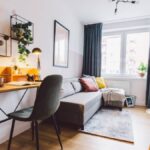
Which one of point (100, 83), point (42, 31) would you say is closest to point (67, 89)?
point (42, 31)

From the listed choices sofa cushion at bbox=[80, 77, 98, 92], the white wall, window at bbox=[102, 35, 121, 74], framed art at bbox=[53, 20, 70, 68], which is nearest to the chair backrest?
the white wall

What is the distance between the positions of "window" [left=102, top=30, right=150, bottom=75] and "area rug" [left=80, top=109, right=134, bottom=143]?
1.75 m

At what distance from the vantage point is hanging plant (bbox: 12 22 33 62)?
1977 millimetres

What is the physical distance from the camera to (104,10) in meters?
3.52

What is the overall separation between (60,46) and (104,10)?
4.91ft

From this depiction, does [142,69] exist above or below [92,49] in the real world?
below

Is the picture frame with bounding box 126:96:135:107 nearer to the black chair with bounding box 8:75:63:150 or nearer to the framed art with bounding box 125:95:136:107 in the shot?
the framed art with bounding box 125:95:136:107

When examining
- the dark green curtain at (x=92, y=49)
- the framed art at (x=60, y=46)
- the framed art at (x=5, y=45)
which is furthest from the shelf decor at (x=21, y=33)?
the dark green curtain at (x=92, y=49)

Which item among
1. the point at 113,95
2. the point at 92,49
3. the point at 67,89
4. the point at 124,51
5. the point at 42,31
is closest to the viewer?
the point at 42,31

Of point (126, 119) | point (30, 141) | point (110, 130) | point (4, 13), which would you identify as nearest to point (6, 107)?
point (30, 141)

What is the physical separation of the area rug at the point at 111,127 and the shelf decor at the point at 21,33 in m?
1.56

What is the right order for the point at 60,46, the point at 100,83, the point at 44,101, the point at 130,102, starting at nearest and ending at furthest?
the point at 44,101 < the point at 60,46 < the point at 130,102 < the point at 100,83

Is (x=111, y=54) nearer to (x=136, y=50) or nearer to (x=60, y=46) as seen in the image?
(x=136, y=50)

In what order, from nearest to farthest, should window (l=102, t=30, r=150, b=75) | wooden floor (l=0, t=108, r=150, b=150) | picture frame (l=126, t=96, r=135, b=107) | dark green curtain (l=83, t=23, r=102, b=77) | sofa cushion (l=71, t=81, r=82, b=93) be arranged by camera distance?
wooden floor (l=0, t=108, r=150, b=150), sofa cushion (l=71, t=81, r=82, b=93), picture frame (l=126, t=96, r=135, b=107), window (l=102, t=30, r=150, b=75), dark green curtain (l=83, t=23, r=102, b=77)
